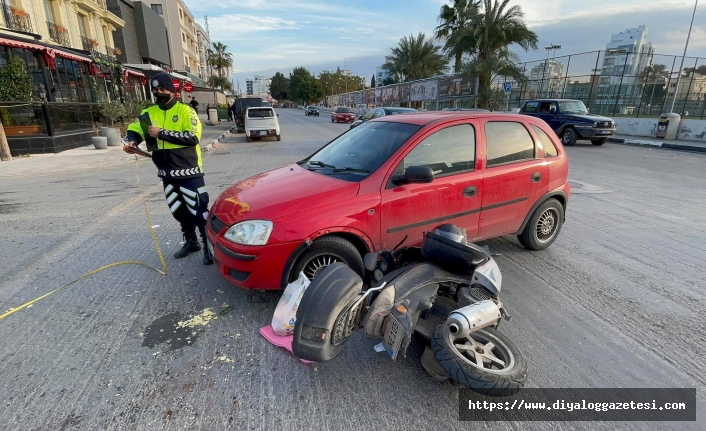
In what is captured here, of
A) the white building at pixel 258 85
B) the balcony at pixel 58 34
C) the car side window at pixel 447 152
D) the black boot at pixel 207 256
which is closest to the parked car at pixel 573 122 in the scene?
the car side window at pixel 447 152

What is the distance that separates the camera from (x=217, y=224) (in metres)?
3.16

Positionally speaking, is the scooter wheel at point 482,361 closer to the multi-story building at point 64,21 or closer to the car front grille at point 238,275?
the car front grille at point 238,275

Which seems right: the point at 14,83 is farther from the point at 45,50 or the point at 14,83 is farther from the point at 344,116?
the point at 344,116

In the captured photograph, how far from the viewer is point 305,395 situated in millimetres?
2221

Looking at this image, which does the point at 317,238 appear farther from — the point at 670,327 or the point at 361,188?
the point at 670,327

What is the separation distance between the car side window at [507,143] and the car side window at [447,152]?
9.1 inches

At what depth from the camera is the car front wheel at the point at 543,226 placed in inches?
164

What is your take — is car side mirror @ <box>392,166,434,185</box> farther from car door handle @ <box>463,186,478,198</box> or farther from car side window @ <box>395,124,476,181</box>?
car door handle @ <box>463,186,478,198</box>

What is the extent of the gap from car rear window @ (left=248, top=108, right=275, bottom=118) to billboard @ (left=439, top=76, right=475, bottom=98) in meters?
14.9

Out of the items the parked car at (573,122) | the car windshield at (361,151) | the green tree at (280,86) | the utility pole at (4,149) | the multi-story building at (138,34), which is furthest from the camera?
the green tree at (280,86)

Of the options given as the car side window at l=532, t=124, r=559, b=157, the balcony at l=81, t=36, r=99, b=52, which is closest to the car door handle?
the car side window at l=532, t=124, r=559, b=157

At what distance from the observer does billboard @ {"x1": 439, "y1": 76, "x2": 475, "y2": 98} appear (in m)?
25.5

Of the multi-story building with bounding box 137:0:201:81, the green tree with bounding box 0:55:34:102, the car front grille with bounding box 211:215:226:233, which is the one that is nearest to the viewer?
the car front grille with bounding box 211:215:226:233

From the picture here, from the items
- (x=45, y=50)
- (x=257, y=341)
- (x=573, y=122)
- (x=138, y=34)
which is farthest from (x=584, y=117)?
(x=138, y=34)
